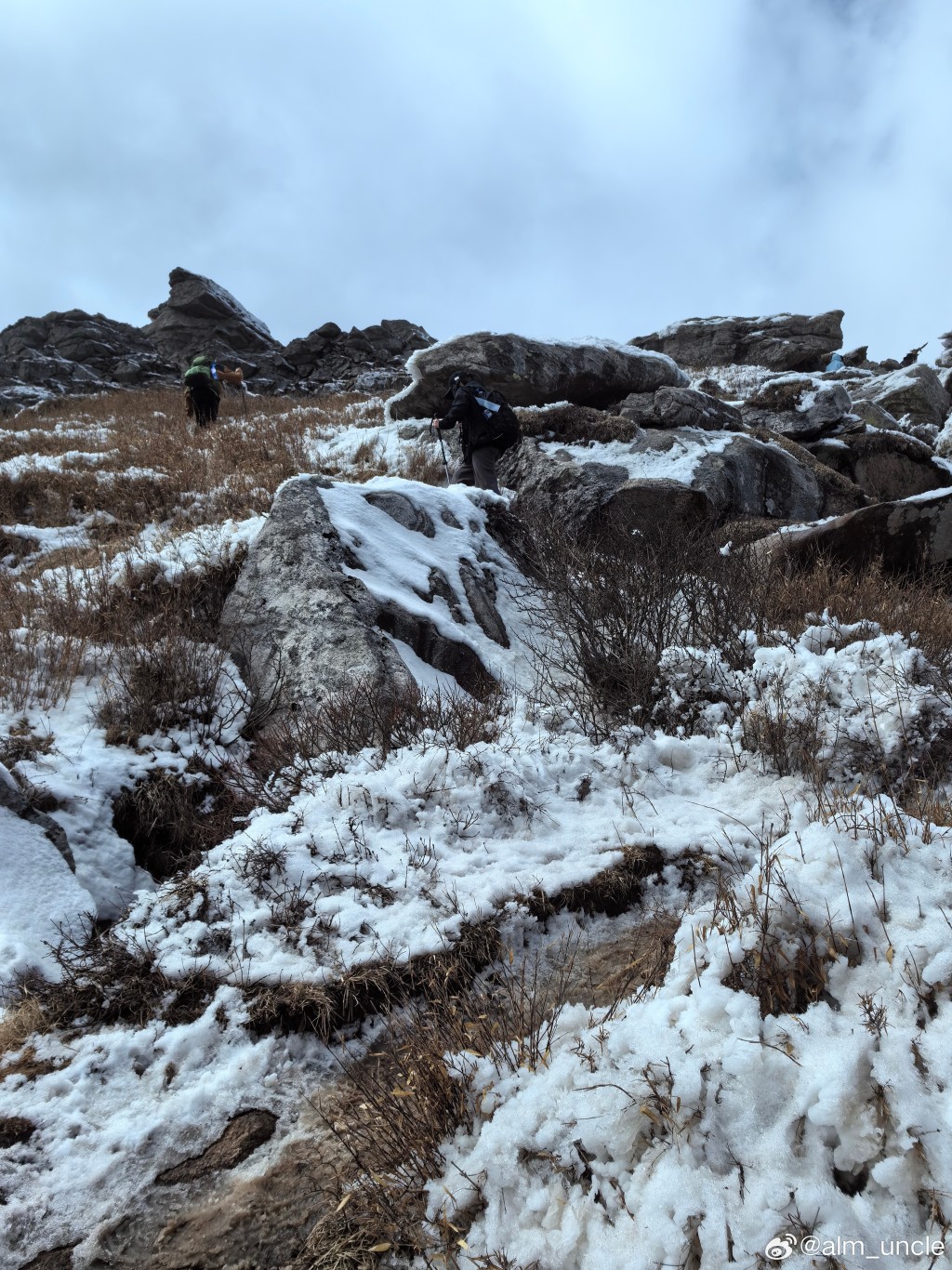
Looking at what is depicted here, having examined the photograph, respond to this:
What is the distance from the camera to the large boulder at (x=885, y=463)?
12125 mm

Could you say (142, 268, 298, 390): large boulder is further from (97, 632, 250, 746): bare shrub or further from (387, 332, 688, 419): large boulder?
(97, 632, 250, 746): bare shrub

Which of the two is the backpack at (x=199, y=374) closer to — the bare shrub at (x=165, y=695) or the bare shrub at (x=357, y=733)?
the bare shrub at (x=165, y=695)

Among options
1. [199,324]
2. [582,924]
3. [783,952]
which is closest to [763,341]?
[199,324]

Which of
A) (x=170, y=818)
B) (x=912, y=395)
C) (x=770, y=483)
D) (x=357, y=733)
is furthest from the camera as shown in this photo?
(x=912, y=395)

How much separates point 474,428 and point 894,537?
16.9 ft

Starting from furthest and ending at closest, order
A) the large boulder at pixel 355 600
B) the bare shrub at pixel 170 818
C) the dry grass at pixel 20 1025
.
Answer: the large boulder at pixel 355 600
the bare shrub at pixel 170 818
the dry grass at pixel 20 1025

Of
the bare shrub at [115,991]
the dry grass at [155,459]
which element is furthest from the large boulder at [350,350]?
the bare shrub at [115,991]

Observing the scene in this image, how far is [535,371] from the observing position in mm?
12430

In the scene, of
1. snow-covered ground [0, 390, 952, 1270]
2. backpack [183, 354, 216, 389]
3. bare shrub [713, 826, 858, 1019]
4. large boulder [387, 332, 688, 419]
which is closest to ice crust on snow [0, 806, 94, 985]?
snow-covered ground [0, 390, 952, 1270]

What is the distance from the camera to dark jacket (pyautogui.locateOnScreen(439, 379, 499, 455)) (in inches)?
348

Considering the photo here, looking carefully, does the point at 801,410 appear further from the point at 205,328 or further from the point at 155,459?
the point at 205,328

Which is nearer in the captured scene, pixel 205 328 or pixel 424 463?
pixel 424 463

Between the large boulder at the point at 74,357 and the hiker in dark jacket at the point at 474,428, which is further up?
the large boulder at the point at 74,357

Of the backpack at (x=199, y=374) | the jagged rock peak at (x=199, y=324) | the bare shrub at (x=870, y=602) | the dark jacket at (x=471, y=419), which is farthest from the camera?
the jagged rock peak at (x=199, y=324)
